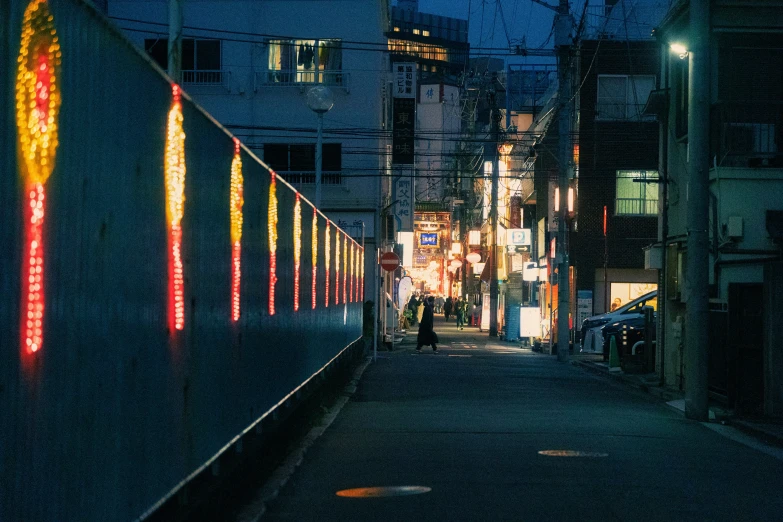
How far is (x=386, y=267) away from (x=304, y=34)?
48.4 feet

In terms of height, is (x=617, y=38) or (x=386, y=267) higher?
(x=617, y=38)

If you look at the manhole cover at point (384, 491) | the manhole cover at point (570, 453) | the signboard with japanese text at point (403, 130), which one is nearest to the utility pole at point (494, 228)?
the signboard with japanese text at point (403, 130)

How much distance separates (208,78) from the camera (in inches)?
1842

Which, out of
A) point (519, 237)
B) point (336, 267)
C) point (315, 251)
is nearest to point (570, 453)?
point (315, 251)

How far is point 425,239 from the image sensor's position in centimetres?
8875

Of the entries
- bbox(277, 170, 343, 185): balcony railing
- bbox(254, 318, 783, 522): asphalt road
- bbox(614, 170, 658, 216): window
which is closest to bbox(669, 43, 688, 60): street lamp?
bbox(254, 318, 783, 522): asphalt road

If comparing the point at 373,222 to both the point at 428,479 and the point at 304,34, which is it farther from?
the point at 428,479

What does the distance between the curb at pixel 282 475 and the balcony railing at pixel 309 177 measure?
28275mm

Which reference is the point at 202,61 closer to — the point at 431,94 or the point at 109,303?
the point at 109,303

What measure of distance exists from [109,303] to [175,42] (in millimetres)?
7976

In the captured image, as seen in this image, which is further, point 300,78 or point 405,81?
point 405,81

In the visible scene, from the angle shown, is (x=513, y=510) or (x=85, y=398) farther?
(x=513, y=510)

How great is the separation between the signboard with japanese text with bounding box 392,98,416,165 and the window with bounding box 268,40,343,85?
9.43ft

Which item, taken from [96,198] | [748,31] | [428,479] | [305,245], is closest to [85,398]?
[96,198]
